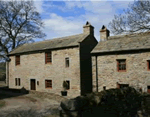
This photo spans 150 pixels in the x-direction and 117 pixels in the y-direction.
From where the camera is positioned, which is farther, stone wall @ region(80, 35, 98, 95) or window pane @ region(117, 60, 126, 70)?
stone wall @ region(80, 35, 98, 95)

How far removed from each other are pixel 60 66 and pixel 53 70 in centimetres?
127

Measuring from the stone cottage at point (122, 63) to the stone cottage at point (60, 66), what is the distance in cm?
188

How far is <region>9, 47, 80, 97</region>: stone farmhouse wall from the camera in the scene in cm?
1817

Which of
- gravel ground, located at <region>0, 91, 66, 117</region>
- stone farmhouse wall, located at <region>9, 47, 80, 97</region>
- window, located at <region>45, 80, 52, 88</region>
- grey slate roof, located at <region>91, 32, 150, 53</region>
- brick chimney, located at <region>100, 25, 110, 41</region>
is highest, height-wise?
brick chimney, located at <region>100, 25, 110, 41</region>

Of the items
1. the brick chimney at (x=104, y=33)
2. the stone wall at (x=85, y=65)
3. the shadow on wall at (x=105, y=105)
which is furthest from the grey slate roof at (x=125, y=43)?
the shadow on wall at (x=105, y=105)

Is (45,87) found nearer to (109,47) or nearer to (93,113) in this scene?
(109,47)

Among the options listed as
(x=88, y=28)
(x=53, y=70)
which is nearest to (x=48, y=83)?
(x=53, y=70)

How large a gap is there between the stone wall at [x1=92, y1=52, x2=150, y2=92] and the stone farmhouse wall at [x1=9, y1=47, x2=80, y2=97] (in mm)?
2375

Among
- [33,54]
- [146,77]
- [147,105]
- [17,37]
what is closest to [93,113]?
[147,105]

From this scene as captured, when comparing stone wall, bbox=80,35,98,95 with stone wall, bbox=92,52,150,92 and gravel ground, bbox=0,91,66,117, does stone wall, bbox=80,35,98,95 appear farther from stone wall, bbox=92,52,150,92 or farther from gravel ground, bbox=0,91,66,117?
gravel ground, bbox=0,91,66,117

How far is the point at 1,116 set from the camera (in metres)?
10.3

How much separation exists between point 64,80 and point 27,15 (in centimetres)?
1984

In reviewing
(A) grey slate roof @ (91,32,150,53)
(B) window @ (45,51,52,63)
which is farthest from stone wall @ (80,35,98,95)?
(B) window @ (45,51,52,63)

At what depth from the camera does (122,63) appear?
53.1ft
